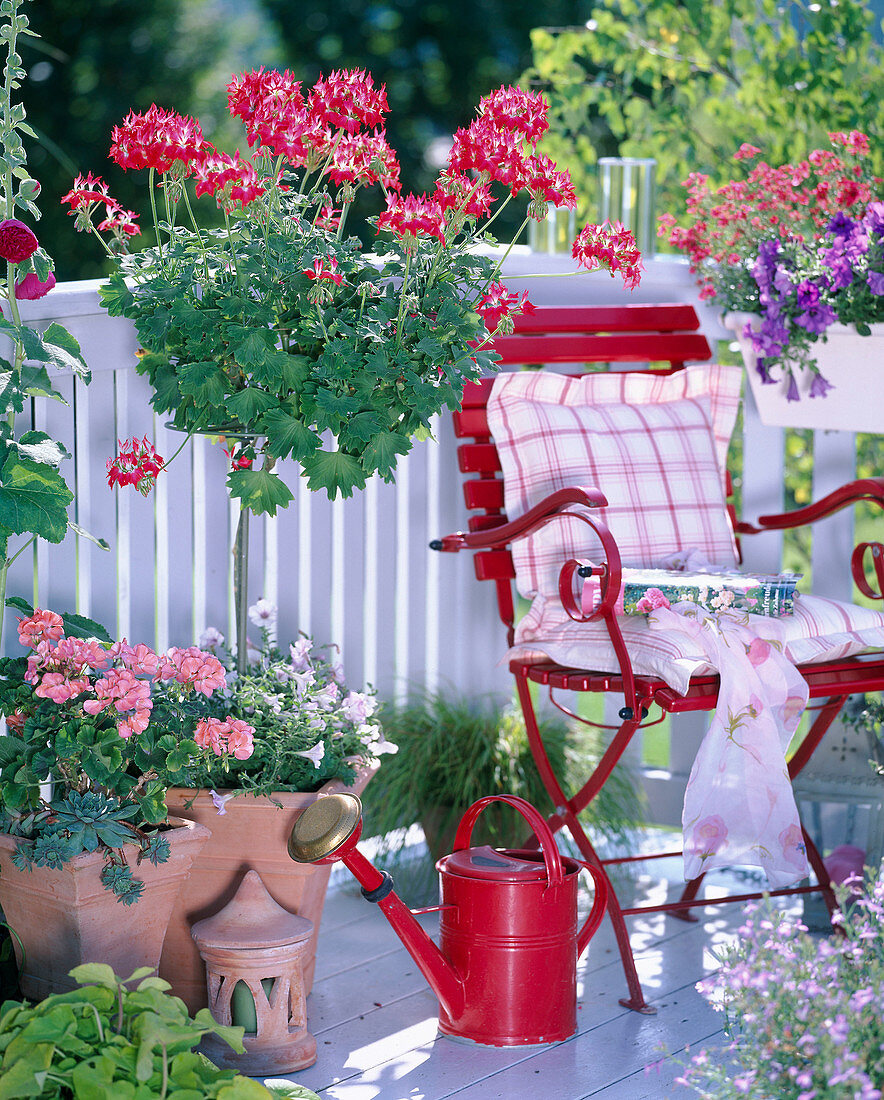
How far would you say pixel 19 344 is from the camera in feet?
7.08

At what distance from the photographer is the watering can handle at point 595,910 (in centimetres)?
248

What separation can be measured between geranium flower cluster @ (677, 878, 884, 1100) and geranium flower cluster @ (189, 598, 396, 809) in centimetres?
90

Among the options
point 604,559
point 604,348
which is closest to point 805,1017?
point 604,559

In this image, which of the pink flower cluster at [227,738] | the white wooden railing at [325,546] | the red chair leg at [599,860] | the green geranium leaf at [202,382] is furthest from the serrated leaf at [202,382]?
the red chair leg at [599,860]

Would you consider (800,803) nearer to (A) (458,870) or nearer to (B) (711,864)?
(B) (711,864)

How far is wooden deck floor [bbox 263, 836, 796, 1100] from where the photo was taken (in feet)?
7.57

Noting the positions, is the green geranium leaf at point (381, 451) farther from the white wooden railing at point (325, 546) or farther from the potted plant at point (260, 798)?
the white wooden railing at point (325, 546)

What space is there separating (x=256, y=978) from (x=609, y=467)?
1260mm

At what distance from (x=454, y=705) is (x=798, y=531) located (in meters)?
2.04

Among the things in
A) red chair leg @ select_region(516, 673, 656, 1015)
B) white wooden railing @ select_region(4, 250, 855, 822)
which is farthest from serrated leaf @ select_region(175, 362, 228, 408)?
red chair leg @ select_region(516, 673, 656, 1015)

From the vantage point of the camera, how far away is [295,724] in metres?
2.46

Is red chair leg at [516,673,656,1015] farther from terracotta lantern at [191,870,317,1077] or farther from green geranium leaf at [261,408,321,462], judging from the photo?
green geranium leaf at [261,408,321,462]

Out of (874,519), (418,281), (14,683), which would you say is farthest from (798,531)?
(14,683)

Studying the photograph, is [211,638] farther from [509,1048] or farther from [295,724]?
[509,1048]
